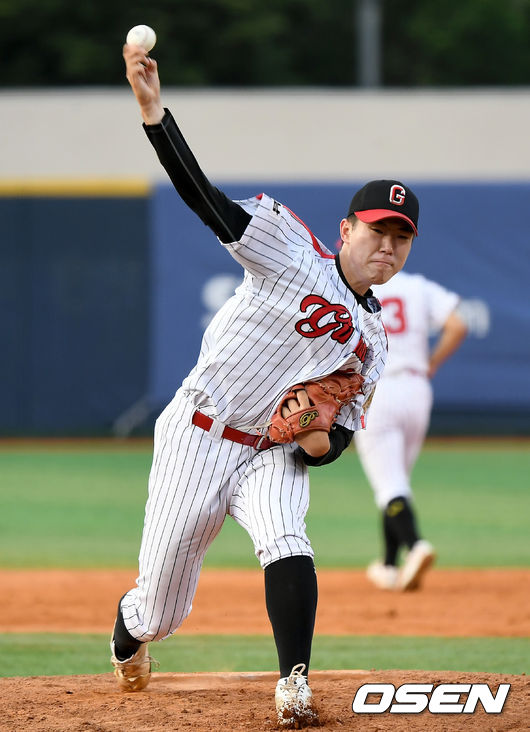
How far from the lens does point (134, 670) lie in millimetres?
3965

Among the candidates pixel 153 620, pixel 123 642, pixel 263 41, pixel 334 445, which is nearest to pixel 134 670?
pixel 123 642

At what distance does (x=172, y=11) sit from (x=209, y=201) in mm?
22791

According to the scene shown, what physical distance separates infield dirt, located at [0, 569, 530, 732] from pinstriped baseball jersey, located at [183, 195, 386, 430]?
92 centimetres

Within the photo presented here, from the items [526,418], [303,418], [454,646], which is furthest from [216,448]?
[526,418]

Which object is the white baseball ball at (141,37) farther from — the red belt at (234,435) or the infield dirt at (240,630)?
the infield dirt at (240,630)

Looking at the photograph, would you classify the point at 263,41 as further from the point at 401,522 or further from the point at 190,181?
the point at 190,181

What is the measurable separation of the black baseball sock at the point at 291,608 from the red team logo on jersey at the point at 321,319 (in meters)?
0.65

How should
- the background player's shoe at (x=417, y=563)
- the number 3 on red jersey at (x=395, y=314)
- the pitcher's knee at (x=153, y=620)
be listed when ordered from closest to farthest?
the pitcher's knee at (x=153, y=620) < the background player's shoe at (x=417, y=563) < the number 3 on red jersey at (x=395, y=314)

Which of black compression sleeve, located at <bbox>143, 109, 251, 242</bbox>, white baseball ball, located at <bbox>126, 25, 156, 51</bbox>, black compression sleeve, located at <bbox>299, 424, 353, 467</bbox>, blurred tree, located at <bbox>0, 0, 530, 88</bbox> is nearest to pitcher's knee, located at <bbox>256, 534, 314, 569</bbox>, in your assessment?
black compression sleeve, located at <bbox>299, 424, 353, 467</bbox>

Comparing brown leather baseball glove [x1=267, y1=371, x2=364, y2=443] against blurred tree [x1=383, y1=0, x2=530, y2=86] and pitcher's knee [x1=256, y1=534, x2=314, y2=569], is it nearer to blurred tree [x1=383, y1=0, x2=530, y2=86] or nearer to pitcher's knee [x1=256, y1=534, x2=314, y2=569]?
pitcher's knee [x1=256, y1=534, x2=314, y2=569]

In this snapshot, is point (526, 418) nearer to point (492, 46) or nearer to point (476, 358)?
point (476, 358)

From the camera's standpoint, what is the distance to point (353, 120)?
1688 cm

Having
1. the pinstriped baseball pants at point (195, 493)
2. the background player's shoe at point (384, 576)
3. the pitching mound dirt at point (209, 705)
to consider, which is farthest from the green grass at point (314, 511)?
the pinstriped baseball pants at point (195, 493)

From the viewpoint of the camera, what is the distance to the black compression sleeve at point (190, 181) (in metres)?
3.17
